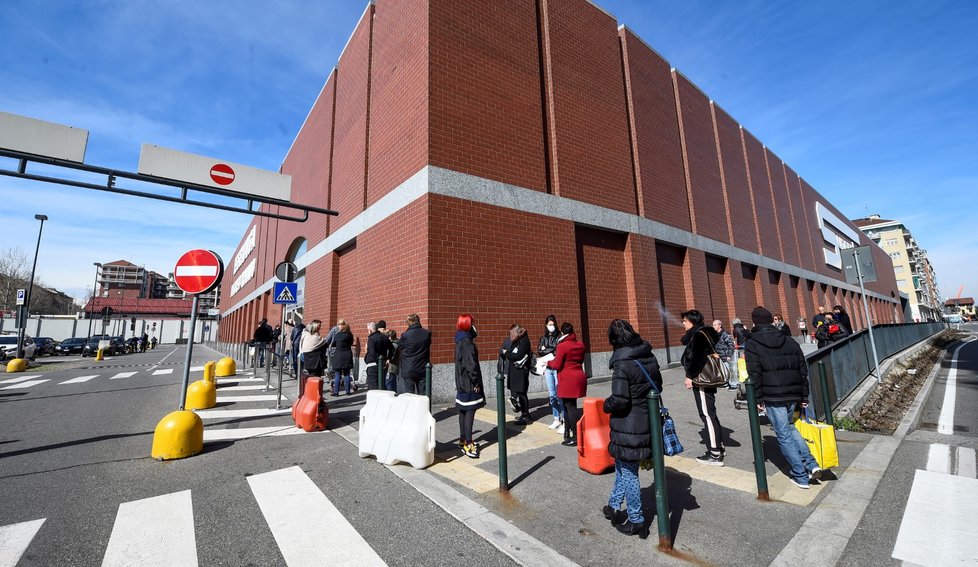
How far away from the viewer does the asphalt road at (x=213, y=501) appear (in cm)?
293

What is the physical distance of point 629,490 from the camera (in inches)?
125

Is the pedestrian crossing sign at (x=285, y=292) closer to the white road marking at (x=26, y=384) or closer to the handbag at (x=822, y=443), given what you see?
the handbag at (x=822, y=443)

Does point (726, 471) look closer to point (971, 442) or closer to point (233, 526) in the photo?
point (971, 442)

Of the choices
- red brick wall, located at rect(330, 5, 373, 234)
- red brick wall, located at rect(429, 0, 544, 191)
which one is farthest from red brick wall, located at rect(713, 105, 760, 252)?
red brick wall, located at rect(330, 5, 373, 234)

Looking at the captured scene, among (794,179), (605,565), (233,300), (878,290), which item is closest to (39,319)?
(233,300)

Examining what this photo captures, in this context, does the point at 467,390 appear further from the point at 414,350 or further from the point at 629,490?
the point at 629,490

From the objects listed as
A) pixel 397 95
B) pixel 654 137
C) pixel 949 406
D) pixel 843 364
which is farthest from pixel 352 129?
pixel 949 406

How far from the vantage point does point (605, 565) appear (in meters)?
2.75

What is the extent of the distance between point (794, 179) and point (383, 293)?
3654 centimetres

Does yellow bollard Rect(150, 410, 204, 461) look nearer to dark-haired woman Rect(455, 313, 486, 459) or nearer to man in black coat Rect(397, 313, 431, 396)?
man in black coat Rect(397, 313, 431, 396)

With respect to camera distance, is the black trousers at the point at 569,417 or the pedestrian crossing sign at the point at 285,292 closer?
the black trousers at the point at 569,417

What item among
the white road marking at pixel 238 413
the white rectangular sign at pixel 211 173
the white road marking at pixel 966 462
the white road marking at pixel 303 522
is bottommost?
the white road marking at pixel 966 462

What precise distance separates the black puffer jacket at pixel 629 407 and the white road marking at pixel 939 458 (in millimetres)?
4101

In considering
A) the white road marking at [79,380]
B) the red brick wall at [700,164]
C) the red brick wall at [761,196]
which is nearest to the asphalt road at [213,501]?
the white road marking at [79,380]
